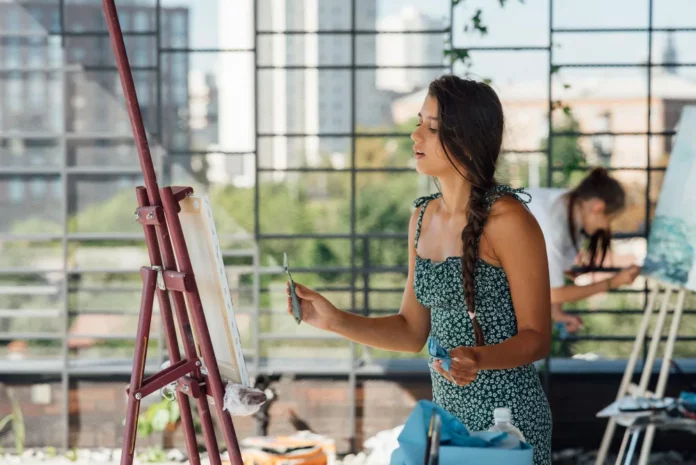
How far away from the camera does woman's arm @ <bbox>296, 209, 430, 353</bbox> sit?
2.07 m

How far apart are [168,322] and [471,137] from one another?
87cm

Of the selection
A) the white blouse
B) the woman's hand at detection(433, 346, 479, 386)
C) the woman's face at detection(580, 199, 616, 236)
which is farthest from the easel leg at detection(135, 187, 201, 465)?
the woman's face at detection(580, 199, 616, 236)

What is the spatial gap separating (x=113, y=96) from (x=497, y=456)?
13.6ft

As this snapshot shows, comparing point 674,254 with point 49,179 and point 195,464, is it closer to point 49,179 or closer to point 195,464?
point 195,464

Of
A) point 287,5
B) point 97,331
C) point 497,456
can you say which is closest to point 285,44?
point 287,5

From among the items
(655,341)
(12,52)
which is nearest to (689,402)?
(655,341)

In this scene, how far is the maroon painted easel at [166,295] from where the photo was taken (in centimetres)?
215

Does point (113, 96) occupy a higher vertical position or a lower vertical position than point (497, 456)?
higher

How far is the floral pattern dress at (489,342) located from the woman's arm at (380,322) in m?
0.15

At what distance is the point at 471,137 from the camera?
1.95m

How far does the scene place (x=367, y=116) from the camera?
5.18 meters

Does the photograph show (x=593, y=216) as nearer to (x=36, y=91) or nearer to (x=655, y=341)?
(x=655, y=341)

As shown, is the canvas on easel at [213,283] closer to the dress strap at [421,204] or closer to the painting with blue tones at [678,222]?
the dress strap at [421,204]


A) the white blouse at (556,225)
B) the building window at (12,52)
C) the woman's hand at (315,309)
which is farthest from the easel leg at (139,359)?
the building window at (12,52)
